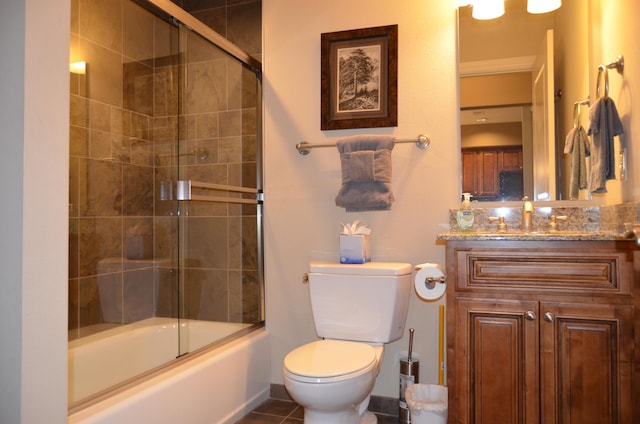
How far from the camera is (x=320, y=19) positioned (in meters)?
2.56

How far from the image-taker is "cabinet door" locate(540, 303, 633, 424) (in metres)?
1.54

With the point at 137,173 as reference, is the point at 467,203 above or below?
below

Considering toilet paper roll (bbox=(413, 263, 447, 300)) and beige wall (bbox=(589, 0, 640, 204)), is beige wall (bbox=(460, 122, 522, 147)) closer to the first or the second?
beige wall (bbox=(589, 0, 640, 204))

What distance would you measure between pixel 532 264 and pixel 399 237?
82cm

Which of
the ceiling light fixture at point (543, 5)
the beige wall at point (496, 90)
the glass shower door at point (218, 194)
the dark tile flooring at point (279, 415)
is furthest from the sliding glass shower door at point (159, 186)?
the ceiling light fixture at point (543, 5)

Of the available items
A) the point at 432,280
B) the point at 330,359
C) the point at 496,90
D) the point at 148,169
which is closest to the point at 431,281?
the point at 432,280

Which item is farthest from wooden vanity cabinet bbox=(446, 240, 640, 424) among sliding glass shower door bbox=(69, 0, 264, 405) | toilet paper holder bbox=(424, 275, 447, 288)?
sliding glass shower door bbox=(69, 0, 264, 405)

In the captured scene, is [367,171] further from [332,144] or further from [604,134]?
[604,134]

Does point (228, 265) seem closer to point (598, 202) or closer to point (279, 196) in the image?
point (279, 196)

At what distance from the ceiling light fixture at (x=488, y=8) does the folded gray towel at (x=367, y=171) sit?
783 mm

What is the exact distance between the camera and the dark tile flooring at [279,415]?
2238mm

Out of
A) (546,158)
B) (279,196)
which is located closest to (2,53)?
(279,196)

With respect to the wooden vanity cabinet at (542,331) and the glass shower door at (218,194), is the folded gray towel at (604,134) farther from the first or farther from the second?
the glass shower door at (218,194)

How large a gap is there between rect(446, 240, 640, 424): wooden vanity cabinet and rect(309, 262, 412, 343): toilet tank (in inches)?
16.5
